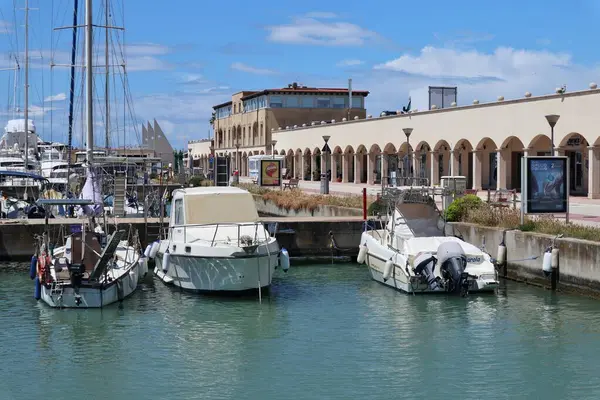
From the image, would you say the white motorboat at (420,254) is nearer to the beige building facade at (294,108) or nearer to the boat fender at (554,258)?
the boat fender at (554,258)

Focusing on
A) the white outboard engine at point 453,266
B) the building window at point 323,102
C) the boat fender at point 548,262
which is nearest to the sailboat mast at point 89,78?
the white outboard engine at point 453,266

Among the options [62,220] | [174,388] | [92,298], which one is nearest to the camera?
[174,388]

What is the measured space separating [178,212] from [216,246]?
3335 mm

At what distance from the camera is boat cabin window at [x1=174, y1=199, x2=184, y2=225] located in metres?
27.9

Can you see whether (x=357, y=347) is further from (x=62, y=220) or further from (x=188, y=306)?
(x=62, y=220)

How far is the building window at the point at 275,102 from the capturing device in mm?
101000

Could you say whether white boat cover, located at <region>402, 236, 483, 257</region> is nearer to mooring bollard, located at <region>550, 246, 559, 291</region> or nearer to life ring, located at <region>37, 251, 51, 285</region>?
mooring bollard, located at <region>550, 246, 559, 291</region>

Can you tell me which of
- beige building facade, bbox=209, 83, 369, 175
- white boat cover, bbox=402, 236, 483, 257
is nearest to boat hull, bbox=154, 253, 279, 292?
white boat cover, bbox=402, 236, 483, 257

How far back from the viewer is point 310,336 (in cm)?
2164

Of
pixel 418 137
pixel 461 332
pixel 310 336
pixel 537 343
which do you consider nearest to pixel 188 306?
pixel 310 336

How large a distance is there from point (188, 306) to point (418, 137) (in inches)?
1472

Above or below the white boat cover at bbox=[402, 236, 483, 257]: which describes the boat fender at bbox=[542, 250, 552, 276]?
below

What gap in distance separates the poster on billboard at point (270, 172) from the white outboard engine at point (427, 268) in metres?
37.6

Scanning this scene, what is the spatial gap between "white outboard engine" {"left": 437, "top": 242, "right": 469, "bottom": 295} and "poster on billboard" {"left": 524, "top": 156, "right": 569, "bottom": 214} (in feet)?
16.2
